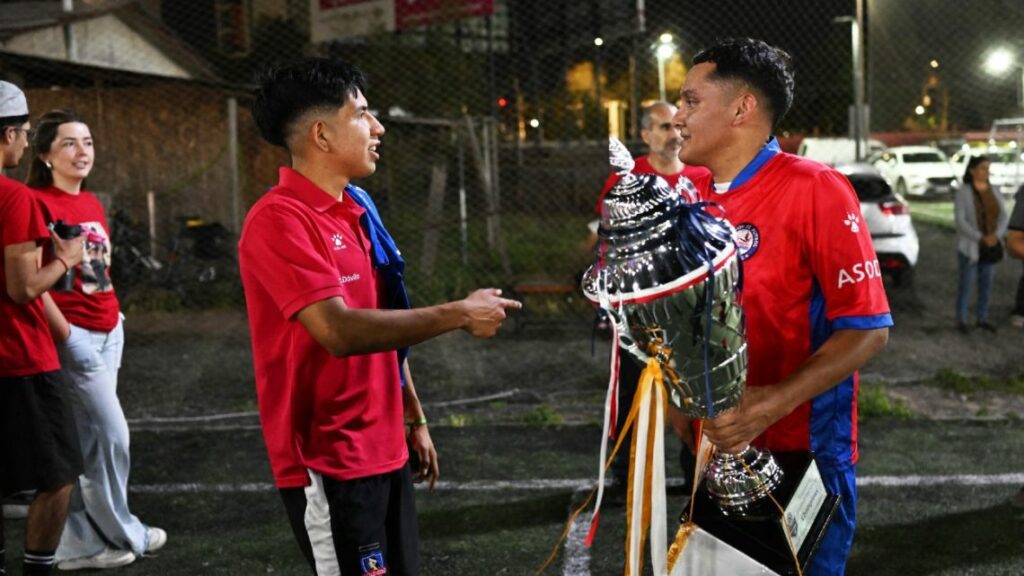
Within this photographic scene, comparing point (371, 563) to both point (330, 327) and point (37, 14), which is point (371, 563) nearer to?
point (330, 327)

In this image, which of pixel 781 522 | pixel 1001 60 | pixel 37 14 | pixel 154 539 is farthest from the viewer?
pixel 1001 60

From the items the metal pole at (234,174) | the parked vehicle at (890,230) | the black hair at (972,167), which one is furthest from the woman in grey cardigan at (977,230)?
the metal pole at (234,174)

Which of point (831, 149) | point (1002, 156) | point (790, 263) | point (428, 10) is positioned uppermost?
point (428, 10)

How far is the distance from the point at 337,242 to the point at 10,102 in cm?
199

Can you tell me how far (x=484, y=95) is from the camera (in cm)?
2853

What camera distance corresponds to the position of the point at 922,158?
99.3ft

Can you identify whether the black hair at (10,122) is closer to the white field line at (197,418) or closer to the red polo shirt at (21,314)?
the red polo shirt at (21,314)

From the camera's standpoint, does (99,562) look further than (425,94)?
No

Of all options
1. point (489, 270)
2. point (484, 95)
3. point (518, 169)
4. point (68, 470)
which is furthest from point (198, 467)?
point (484, 95)

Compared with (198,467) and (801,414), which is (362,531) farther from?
(198,467)

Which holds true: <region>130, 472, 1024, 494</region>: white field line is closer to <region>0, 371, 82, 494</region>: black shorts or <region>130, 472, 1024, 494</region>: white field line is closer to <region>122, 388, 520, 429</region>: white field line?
<region>122, 388, 520, 429</region>: white field line

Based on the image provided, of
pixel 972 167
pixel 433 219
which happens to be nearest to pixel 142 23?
pixel 433 219

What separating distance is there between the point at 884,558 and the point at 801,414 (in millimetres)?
2469

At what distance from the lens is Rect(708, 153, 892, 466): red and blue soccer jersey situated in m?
2.63
